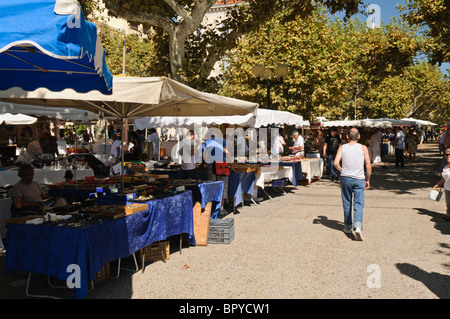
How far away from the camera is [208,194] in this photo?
25.2 ft

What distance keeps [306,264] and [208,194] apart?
2.25 metres

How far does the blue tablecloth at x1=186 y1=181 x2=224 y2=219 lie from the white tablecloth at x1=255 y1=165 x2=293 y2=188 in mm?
3319

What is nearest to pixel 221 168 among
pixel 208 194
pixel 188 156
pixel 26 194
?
pixel 188 156

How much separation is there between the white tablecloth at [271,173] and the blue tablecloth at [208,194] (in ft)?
10.9

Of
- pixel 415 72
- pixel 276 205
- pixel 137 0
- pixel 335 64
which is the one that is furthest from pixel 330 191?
pixel 415 72

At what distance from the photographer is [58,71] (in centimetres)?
525

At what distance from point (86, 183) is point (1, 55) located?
10.3ft

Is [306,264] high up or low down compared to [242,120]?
down

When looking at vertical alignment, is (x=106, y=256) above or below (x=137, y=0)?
below

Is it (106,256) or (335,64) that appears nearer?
(106,256)

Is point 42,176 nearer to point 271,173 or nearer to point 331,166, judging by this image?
point 271,173

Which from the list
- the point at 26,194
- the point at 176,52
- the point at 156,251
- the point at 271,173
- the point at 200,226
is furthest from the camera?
the point at 176,52
